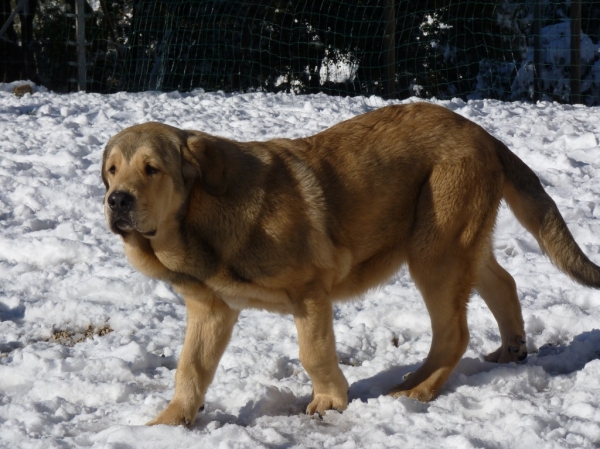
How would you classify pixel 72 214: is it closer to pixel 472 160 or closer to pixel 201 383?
pixel 201 383

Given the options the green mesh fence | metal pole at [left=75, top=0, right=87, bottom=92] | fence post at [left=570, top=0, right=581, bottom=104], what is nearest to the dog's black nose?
metal pole at [left=75, top=0, right=87, bottom=92]

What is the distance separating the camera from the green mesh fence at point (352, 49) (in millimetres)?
14727

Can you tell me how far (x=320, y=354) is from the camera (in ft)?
14.2

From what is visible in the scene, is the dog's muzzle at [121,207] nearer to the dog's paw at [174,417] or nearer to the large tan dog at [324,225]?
the large tan dog at [324,225]

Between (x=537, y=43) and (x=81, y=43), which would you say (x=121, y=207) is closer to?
(x=81, y=43)

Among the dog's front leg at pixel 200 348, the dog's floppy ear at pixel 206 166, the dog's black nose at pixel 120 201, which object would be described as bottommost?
the dog's front leg at pixel 200 348

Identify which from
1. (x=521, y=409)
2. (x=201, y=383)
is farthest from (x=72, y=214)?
(x=521, y=409)

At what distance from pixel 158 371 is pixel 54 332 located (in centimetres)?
100

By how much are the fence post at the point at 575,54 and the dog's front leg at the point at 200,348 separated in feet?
34.0

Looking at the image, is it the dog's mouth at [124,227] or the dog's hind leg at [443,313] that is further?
the dog's hind leg at [443,313]

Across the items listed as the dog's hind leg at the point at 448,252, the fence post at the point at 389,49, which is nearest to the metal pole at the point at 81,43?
the fence post at the point at 389,49

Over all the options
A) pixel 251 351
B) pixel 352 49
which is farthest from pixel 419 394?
pixel 352 49

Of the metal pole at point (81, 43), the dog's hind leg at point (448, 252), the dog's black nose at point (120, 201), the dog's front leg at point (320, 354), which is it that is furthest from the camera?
the metal pole at point (81, 43)

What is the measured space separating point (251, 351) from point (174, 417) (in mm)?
988
